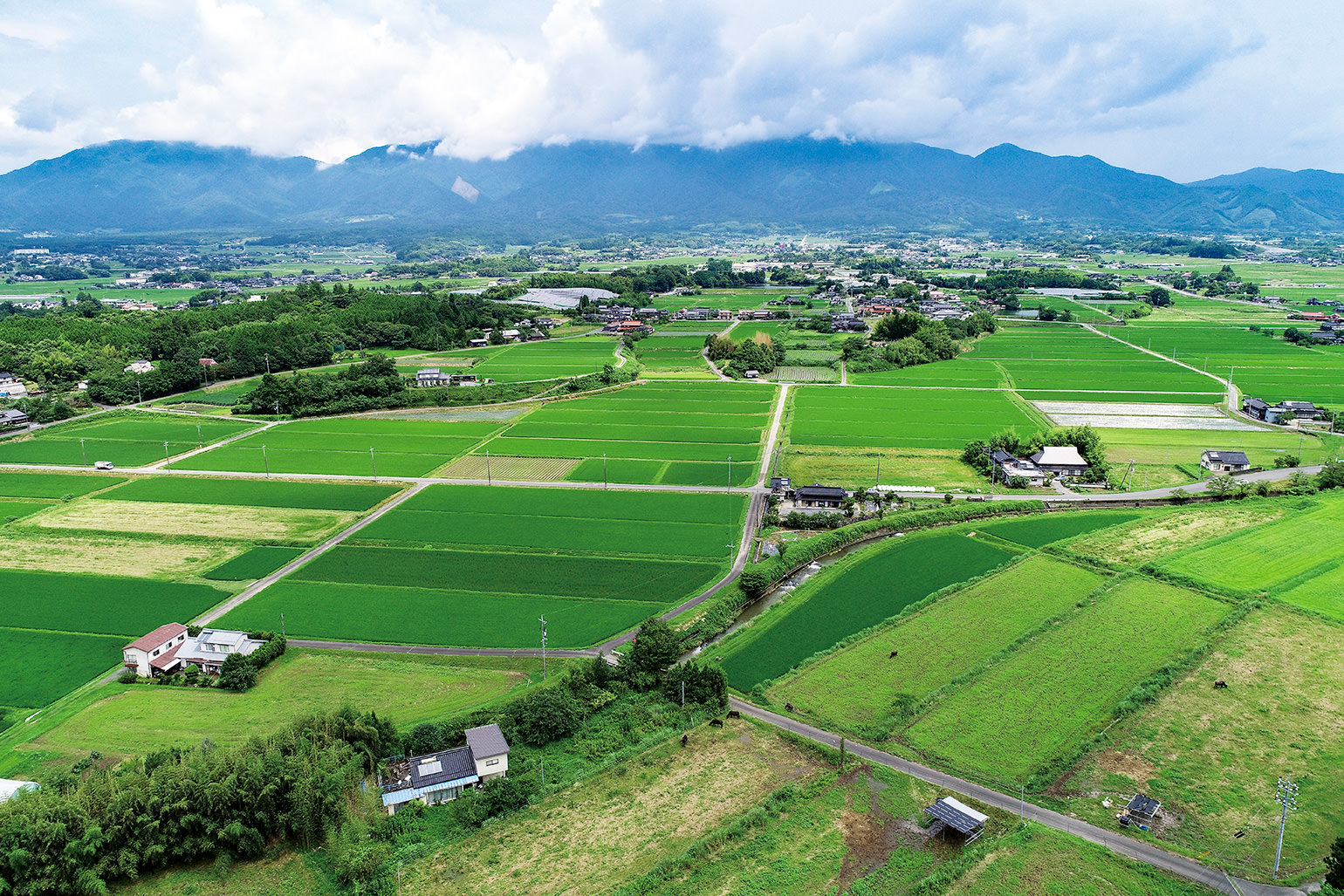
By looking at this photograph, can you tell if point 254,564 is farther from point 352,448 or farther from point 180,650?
point 352,448

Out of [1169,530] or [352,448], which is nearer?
[1169,530]

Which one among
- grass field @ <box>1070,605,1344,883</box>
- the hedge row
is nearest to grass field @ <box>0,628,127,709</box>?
the hedge row

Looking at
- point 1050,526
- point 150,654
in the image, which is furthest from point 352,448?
point 1050,526

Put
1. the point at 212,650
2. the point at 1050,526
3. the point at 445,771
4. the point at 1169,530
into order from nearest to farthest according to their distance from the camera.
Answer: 1. the point at 445,771
2. the point at 212,650
3. the point at 1169,530
4. the point at 1050,526

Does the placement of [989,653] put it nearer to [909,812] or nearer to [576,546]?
[909,812]

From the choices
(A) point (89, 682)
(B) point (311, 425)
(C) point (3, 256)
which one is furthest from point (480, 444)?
(C) point (3, 256)

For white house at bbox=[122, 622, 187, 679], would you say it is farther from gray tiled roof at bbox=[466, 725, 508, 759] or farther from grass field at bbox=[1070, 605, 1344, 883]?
grass field at bbox=[1070, 605, 1344, 883]
